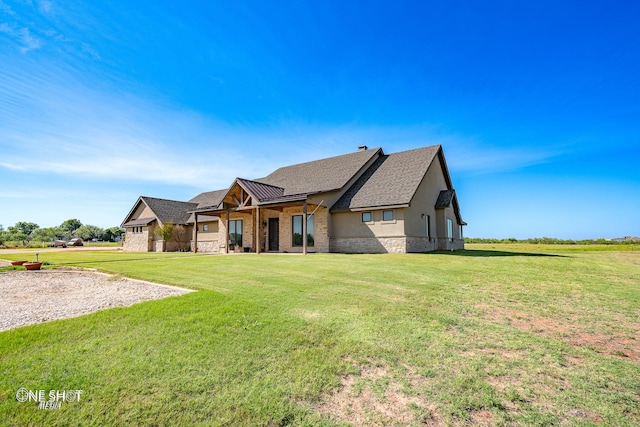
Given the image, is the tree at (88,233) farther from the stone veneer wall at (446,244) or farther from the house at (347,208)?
the stone veneer wall at (446,244)

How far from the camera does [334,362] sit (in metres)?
3.34

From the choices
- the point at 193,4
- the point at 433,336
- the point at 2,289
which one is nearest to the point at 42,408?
the point at 433,336

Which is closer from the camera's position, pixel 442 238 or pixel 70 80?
pixel 70 80

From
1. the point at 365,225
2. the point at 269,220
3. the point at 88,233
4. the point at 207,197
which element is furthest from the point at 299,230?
the point at 88,233

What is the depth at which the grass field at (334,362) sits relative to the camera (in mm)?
2521

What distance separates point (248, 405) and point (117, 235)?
85.6m

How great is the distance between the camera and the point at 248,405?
2592 millimetres

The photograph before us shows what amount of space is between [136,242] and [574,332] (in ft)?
120

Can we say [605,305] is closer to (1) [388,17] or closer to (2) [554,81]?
(1) [388,17]

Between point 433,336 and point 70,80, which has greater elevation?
point 70,80

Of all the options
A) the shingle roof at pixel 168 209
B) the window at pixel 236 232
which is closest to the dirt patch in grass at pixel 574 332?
the window at pixel 236 232

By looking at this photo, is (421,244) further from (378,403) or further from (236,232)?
(378,403)

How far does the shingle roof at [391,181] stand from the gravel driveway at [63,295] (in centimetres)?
1341

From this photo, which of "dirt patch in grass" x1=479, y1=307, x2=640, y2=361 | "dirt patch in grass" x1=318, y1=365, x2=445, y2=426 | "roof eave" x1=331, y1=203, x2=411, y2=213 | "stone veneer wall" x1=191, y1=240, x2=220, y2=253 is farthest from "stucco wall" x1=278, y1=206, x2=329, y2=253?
"dirt patch in grass" x1=318, y1=365, x2=445, y2=426
